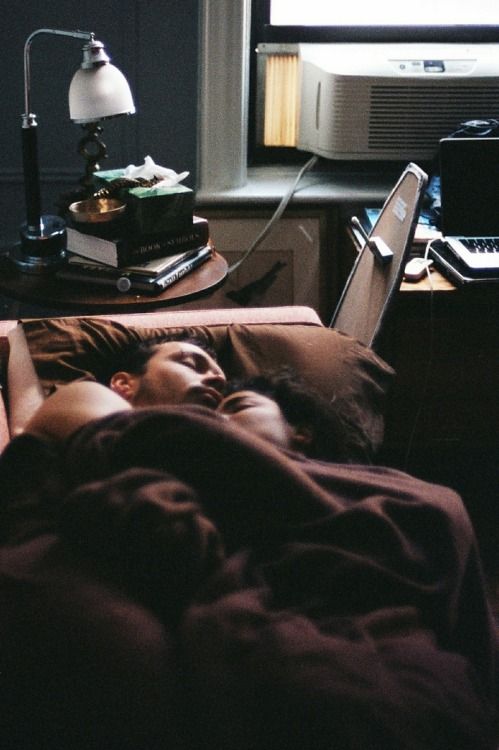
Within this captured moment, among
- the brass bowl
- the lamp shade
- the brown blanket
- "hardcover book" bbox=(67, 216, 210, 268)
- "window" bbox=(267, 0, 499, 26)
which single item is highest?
"window" bbox=(267, 0, 499, 26)

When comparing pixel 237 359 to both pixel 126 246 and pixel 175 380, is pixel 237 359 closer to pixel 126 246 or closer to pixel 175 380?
pixel 175 380

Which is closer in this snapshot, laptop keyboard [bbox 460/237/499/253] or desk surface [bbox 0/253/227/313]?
desk surface [bbox 0/253/227/313]

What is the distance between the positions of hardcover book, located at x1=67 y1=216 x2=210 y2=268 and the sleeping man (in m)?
0.79

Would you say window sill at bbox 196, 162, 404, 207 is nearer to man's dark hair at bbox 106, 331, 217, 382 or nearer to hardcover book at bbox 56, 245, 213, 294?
hardcover book at bbox 56, 245, 213, 294

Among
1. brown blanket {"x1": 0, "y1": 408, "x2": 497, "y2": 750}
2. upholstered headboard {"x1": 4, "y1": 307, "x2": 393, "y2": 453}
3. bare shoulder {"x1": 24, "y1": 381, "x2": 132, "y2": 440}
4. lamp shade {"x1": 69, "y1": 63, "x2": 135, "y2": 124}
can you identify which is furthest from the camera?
lamp shade {"x1": 69, "y1": 63, "x2": 135, "y2": 124}

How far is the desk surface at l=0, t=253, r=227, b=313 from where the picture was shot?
1.83m

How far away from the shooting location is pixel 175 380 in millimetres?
1210

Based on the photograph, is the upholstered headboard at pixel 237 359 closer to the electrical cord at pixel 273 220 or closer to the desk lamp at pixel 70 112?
the desk lamp at pixel 70 112

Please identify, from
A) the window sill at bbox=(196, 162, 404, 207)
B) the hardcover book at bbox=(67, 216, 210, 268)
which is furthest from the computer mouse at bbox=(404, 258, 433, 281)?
the hardcover book at bbox=(67, 216, 210, 268)

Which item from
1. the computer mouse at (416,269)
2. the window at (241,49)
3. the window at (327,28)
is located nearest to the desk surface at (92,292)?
the computer mouse at (416,269)

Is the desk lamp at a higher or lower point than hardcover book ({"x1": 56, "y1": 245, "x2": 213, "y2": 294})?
higher

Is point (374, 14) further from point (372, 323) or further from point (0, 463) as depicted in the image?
point (0, 463)

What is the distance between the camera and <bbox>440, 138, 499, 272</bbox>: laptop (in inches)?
83.4

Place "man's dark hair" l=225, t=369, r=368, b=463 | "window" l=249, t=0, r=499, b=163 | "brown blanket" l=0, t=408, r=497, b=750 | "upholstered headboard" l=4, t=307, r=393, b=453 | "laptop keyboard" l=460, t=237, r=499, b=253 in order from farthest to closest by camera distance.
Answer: "window" l=249, t=0, r=499, b=163, "laptop keyboard" l=460, t=237, r=499, b=253, "upholstered headboard" l=4, t=307, r=393, b=453, "man's dark hair" l=225, t=369, r=368, b=463, "brown blanket" l=0, t=408, r=497, b=750
